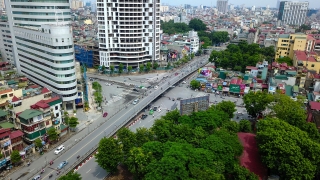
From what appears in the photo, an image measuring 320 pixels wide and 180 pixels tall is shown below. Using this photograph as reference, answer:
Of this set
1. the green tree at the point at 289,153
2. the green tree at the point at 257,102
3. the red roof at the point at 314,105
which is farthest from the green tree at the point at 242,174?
the red roof at the point at 314,105

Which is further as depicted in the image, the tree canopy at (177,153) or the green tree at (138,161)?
the green tree at (138,161)

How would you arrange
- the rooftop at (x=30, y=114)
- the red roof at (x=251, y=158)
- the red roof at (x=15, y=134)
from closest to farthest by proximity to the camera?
the red roof at (x=251, y=158), the red roof at (x=15, y=134), the rooftop at (x=30, y=114)

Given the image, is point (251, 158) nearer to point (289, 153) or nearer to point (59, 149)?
point (289, 153)

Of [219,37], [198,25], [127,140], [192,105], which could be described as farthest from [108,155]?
[198,25]

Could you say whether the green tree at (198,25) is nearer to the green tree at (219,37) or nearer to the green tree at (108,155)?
the green tree at (219,37)

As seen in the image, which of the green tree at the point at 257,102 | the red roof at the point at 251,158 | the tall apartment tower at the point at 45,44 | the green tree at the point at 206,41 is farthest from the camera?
the green tree at the point at 206,41


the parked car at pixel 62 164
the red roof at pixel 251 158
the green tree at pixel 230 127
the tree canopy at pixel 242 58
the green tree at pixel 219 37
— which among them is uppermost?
the green tree at pixel 219 37
